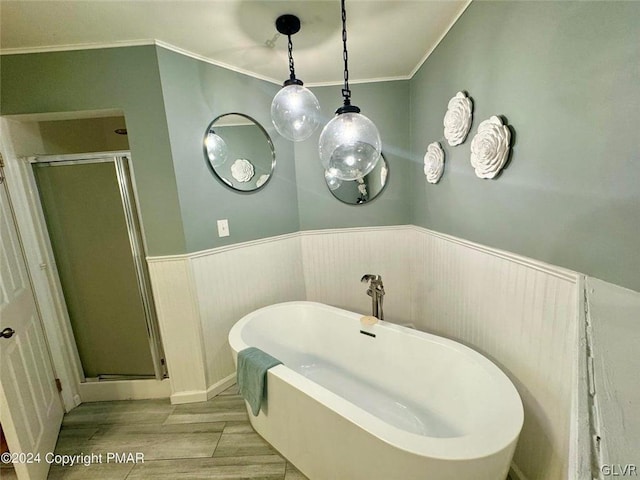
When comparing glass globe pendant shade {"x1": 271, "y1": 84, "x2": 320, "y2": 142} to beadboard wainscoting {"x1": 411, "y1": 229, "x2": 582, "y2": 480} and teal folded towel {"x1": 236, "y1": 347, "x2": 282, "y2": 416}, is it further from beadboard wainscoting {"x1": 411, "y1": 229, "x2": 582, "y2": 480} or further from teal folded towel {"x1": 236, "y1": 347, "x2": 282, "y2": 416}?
teal folded towel {"x1": 236, "y1": 347, "x2": 282, "y2": 416}

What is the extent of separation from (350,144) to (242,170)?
1.06 metres

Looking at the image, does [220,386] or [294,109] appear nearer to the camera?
[294,109]

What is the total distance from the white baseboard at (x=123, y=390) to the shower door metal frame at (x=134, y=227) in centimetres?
5

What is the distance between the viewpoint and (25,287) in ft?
4.99

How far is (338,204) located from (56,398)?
2520 millimetres

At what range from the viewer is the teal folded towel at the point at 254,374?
4.31 ft

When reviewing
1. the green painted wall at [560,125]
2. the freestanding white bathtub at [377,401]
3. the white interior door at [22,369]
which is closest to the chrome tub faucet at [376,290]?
the freestanding white bathtub at [377,401]

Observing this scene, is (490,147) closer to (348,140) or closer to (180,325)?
(348,140)

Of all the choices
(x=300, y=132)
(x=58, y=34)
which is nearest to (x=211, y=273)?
(x=300, y=132)

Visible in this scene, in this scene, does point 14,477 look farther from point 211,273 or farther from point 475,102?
point 475,102

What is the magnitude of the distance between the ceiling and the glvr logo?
1.78 metres

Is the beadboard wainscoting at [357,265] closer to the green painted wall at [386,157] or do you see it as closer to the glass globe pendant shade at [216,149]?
the green painted wall at [386,157]

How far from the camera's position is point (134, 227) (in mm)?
1734

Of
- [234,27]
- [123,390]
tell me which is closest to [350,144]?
[234,27]
